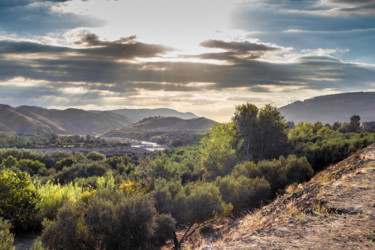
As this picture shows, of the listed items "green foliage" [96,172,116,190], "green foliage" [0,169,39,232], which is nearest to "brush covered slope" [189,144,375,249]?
"green foliage" [96,172,116,190]

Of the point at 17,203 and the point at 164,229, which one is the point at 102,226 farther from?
the point at 17,203

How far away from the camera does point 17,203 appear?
996cm

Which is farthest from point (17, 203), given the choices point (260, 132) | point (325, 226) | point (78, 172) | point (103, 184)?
point (260, 132)

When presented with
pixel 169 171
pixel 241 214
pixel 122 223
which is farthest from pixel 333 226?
pixel 169 171

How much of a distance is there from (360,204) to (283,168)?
1475cm

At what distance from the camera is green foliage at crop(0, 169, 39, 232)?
978cm

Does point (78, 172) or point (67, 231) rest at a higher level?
point (67, 231)

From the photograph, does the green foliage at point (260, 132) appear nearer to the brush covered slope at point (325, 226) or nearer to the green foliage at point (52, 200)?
the brush covered slope at point (325, 226)

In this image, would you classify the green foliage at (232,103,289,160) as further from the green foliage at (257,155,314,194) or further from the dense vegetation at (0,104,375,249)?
the green foliage at (257,155,314,194)

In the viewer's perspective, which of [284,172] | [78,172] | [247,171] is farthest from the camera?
[78,172]

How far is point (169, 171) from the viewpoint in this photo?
1862cm

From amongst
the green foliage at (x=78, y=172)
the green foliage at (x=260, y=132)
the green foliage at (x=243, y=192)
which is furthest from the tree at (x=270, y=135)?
the green foliage at (x=78, y=172)

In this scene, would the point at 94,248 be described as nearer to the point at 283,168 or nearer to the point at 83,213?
the point at 83,213

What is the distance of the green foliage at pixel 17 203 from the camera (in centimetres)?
978
